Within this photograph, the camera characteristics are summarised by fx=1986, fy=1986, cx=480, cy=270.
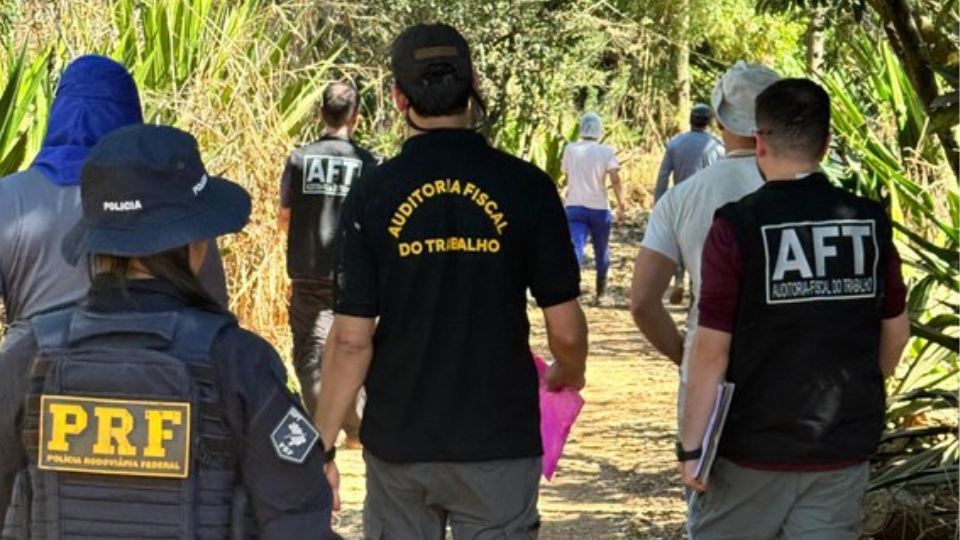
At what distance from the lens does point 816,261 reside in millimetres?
4645

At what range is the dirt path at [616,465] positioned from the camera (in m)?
8.27

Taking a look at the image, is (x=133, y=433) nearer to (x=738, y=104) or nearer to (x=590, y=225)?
(x=738, y=104)

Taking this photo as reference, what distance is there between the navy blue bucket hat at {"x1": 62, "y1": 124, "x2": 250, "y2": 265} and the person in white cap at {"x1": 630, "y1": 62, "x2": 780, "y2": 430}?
6.66ft

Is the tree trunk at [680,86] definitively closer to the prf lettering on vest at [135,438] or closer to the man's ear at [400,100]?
the man's ear at [400,100]

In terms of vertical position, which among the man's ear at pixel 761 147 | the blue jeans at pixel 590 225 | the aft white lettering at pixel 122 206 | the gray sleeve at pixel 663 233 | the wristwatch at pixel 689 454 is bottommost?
the blue jeans at pixel 590 225

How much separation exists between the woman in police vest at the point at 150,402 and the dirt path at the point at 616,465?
4.81 meters

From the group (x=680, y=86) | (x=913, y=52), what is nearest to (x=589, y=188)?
(x=913, y=52)

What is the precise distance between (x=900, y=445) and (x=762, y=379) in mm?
3146

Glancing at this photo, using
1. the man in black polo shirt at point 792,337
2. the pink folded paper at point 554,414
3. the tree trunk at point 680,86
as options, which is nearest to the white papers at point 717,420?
the man in black polo shirt at point 792,337

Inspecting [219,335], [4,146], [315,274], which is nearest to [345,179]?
[315,274]

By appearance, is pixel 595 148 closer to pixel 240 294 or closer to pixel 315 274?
pixel 240 294

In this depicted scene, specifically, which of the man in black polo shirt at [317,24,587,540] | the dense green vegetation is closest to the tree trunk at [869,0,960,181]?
the dense green vegetation

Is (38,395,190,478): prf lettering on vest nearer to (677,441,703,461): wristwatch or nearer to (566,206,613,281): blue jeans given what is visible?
(677,441,703,461): wristwatch

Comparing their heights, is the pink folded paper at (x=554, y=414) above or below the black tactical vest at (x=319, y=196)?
below
